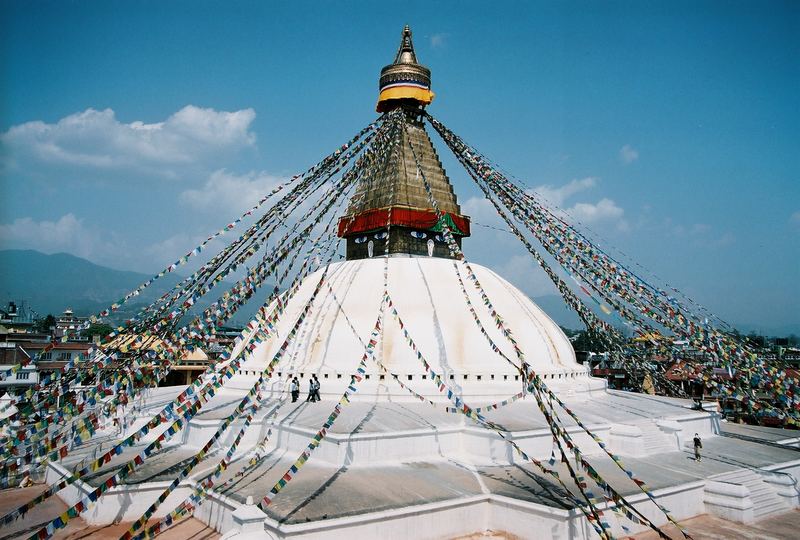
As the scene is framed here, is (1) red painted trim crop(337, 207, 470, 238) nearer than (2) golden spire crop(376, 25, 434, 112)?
Yes

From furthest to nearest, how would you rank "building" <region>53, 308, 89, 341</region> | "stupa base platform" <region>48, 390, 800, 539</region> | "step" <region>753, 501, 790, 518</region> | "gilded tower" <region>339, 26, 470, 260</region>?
"gilded tower" <region>339, 26, 470, 260</region>, "building" <region>53, 308, 89, 341</region>, "step" <region>753, 501, 790, 518</region>, "stupa base platform" <region>48, 390, 800, 539</region>

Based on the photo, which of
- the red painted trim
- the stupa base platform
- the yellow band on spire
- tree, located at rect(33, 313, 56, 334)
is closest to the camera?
the stupa base platform

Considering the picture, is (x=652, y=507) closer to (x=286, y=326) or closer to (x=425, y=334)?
(x=425, y=334)

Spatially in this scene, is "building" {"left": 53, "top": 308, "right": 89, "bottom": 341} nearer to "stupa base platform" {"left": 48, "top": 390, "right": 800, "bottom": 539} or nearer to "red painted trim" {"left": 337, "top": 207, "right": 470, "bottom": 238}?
"stupa base platform" {"left": 48, "top": 390, "right": 800, "bottom": 539}

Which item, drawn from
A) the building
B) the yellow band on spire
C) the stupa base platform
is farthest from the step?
the yellow band on spire

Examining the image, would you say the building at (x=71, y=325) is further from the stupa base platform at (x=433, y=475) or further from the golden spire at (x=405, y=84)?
the golden spire at (x=405, y=84)

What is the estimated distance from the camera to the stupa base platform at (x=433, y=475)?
666 centimetres

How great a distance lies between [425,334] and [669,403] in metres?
6.48

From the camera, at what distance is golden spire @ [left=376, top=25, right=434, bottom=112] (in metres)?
14.6

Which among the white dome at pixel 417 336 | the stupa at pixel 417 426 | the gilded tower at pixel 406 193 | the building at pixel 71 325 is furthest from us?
the gilded tower at pixel 406 193

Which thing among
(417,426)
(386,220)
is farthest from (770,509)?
(386,220)

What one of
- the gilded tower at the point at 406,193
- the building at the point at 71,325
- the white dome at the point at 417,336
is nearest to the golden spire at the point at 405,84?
the gilded tower at the point at 406,193

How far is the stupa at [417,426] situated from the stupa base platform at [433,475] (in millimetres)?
29

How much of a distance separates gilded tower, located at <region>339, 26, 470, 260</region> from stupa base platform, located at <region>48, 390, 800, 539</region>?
5.04m
